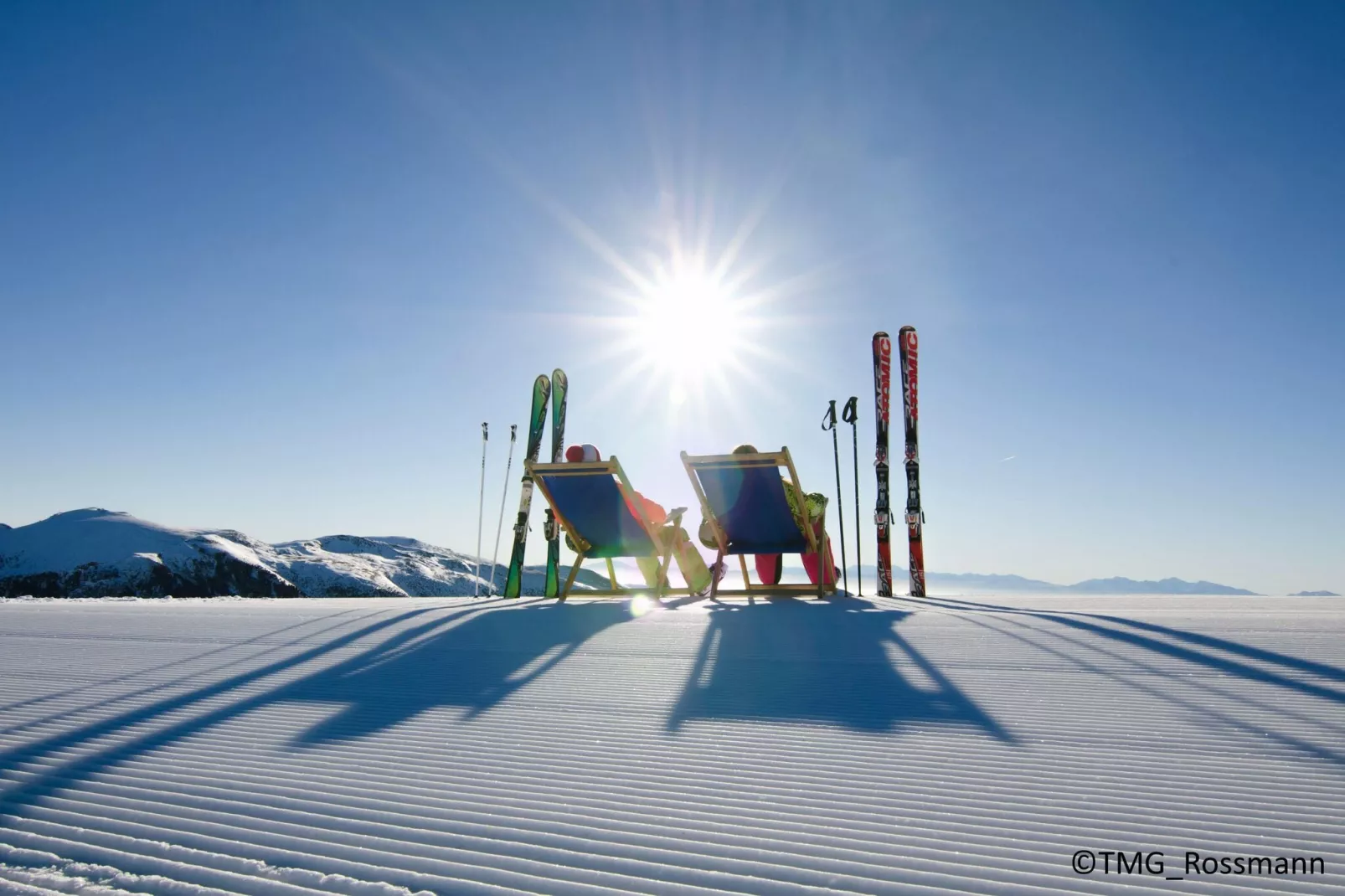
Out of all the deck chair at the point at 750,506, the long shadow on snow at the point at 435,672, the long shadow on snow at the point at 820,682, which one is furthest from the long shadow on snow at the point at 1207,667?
the deck chair at the point at 750,506

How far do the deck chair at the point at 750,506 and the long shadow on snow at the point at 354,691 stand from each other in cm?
243

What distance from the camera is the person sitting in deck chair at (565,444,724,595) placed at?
7.26 m

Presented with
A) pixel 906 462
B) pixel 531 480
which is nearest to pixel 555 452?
pixel 531 480

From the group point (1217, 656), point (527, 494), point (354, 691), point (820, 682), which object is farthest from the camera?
point (527, 494)

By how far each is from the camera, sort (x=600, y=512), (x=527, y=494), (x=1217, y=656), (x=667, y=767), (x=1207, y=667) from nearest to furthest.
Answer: (x=667, y=767)
(x=1207, y=667)
(x=1217, y=656)
(x=600, y=512)
(x=527, y=494)

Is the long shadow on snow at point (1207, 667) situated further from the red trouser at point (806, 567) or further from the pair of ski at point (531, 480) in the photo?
the pair of ski at point (531, 480)

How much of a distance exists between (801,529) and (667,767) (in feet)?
18.0

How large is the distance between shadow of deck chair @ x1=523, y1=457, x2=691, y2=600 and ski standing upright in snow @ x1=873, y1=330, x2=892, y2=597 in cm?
301

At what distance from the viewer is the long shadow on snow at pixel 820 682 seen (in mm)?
2061

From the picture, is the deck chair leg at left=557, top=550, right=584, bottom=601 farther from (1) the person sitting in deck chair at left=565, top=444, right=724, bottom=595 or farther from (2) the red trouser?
(2) the red trouser

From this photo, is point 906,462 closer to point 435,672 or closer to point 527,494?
point 527,494

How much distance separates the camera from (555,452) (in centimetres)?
1026

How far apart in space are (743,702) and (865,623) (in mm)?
2470

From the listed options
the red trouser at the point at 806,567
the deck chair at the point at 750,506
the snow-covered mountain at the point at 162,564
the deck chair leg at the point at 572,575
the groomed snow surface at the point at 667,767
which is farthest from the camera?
the snow-covered mountain at the point at 162,564
